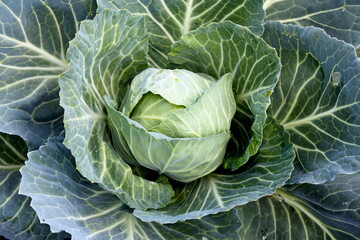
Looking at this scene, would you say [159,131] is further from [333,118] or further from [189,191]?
[333,118]

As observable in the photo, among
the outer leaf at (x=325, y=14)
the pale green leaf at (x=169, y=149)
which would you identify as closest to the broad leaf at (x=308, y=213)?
the pale green leaf at (x=169, y=149)

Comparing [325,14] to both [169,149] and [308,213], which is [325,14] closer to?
[308,213]

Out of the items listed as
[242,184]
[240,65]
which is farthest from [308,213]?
[240,65]

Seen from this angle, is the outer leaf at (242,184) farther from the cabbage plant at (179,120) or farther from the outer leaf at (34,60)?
the outer leaf at (34,60)

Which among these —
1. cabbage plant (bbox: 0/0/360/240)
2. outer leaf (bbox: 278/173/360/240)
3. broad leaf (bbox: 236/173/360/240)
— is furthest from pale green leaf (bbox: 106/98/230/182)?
outer leaf (bbox: 278/173/360/240)

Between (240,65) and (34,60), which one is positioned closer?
(240,65)

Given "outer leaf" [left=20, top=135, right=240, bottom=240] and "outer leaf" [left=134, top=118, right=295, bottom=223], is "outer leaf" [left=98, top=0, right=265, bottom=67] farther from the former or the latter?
"outer leaf" [left=20, top=135, right=240, bottom=240]
